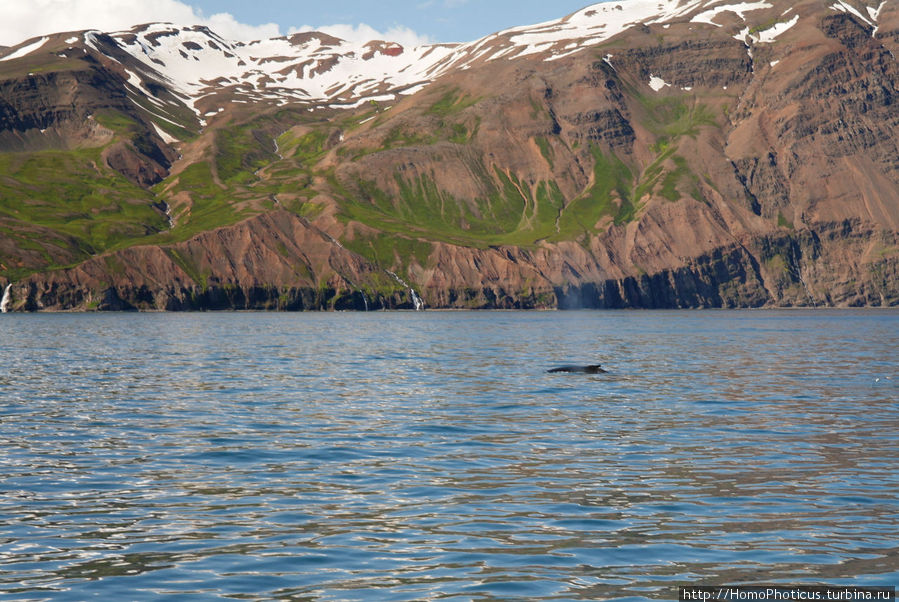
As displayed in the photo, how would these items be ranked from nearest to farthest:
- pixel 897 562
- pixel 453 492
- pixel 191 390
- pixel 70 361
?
pixel 897 562
pixel 453 492
pixel 191 390
pixel 70 361

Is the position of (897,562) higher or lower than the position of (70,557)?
lower

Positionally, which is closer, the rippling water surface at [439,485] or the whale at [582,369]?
the rippling water surface at [439,485]

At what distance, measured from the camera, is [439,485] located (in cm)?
2852

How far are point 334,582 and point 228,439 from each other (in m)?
19.5

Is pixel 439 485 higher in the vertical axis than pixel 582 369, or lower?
higher

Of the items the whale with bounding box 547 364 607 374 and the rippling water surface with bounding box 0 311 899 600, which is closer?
the rippling water surface with bounding box 0 311 899 600

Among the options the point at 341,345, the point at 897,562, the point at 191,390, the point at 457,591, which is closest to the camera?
the point at 457,591

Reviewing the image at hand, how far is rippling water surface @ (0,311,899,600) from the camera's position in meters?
19.5

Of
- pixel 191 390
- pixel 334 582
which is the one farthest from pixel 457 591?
pixel 191 390

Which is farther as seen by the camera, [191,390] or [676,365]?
[676,365]

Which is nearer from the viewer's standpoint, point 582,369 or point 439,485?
point 439,485

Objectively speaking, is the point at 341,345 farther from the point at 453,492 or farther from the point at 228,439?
the point at 453,492

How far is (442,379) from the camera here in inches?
2537

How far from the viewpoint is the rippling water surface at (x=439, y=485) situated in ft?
63.8
